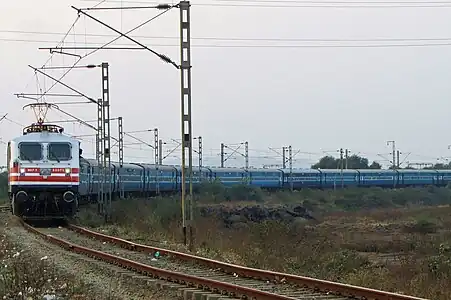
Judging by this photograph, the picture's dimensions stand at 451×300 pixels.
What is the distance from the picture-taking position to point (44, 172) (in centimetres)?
2964

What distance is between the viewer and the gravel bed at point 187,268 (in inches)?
504

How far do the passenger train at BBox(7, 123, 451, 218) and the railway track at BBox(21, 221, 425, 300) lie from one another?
825 cm

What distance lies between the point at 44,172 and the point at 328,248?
36.9 ft

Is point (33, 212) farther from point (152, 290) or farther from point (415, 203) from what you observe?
point (415, 203)

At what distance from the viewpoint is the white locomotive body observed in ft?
96.7

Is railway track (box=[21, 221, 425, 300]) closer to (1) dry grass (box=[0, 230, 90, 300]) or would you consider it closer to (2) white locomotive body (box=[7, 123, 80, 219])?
(1) dry grass (box=[0, 230, 90, 300])

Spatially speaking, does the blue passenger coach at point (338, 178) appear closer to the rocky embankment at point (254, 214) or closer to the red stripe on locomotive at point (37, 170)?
the rocky embankment at point (254, 214)

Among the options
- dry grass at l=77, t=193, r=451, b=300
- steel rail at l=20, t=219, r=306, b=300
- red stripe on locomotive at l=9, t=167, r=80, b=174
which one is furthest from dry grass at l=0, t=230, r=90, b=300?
red stripe on locomotive at l=9, t=167, r=80, b=174

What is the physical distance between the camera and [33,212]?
101 feet

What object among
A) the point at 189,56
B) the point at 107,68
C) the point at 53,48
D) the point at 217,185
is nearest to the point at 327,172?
the point at 217,185

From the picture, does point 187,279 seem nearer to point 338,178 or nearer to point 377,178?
point 338,178

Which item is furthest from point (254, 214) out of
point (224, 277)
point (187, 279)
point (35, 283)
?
point (35, 283)

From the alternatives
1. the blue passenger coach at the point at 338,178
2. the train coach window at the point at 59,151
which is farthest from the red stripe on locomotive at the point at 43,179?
the blue passenger coach at the point at 338,178

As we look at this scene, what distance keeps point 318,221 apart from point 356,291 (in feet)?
131
